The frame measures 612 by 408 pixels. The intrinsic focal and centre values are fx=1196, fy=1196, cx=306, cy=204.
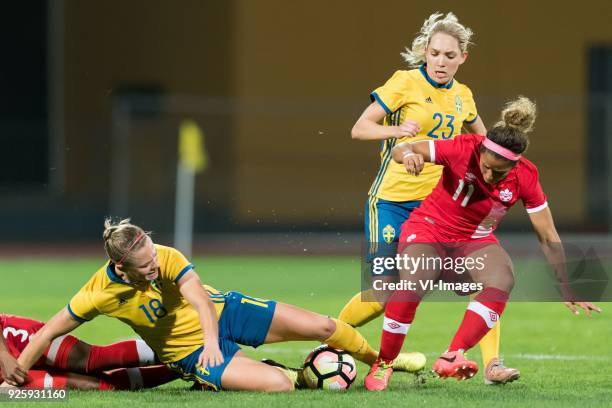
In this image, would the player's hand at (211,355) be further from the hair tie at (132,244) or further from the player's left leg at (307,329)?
the player's left leg at (307,329)

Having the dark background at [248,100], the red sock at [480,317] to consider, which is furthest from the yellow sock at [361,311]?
the dark background at [248,100]

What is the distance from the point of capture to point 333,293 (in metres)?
13.0

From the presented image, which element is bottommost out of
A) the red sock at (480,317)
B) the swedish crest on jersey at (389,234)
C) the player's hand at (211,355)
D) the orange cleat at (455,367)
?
the orange cleat at (455,367)

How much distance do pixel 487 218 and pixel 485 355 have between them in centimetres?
78

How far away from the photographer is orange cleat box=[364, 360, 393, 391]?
6.52 m

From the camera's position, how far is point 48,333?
616cm

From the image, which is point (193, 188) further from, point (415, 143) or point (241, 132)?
point (415, 143)

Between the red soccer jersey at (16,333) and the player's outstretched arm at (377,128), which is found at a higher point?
the player's outstretched arm at (377,128)

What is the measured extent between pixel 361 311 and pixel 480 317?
1.05 metres

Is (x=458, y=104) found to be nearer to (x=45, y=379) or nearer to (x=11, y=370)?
(x=45, y=379)

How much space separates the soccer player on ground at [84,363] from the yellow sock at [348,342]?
0.94m

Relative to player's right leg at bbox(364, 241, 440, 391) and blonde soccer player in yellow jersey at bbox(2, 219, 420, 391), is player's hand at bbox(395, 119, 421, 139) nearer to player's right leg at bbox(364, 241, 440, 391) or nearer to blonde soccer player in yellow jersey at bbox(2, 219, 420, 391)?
player's right leg at bbox(364, 241, 440, 391)

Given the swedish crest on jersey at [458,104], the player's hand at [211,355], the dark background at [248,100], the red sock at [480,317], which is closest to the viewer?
the player's hand at [211,355]

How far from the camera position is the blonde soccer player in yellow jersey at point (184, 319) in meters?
6.13
